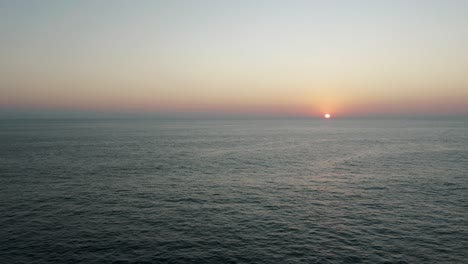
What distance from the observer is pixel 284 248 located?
44281 millimetres

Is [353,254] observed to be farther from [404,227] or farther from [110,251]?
[110,251]

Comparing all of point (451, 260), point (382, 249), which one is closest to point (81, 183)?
point (382, 249)

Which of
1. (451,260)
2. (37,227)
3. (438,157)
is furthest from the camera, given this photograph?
(438,157)

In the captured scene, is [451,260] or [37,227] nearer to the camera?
[451,260]

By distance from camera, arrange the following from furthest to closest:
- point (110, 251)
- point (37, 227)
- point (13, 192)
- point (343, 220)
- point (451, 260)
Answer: point (13, 192) → point (343, 220) → point (37, 227) → point (110, 251) → point (451, 260)

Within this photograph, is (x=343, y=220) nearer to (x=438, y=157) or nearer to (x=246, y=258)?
(x=246, y=258)

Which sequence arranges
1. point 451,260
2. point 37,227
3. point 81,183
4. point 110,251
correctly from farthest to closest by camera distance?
point 81,183, point 37,227, point 110,251, point 451,260

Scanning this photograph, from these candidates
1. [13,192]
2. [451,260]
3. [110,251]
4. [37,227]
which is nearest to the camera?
[451,260]

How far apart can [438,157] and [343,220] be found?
87.8m

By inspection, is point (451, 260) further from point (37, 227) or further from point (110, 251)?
point (37, 227)

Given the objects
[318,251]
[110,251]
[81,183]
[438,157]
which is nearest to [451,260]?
[318,251]

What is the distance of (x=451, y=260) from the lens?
40.0m

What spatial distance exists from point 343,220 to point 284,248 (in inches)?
606

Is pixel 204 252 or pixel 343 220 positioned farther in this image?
pixel 343 220
